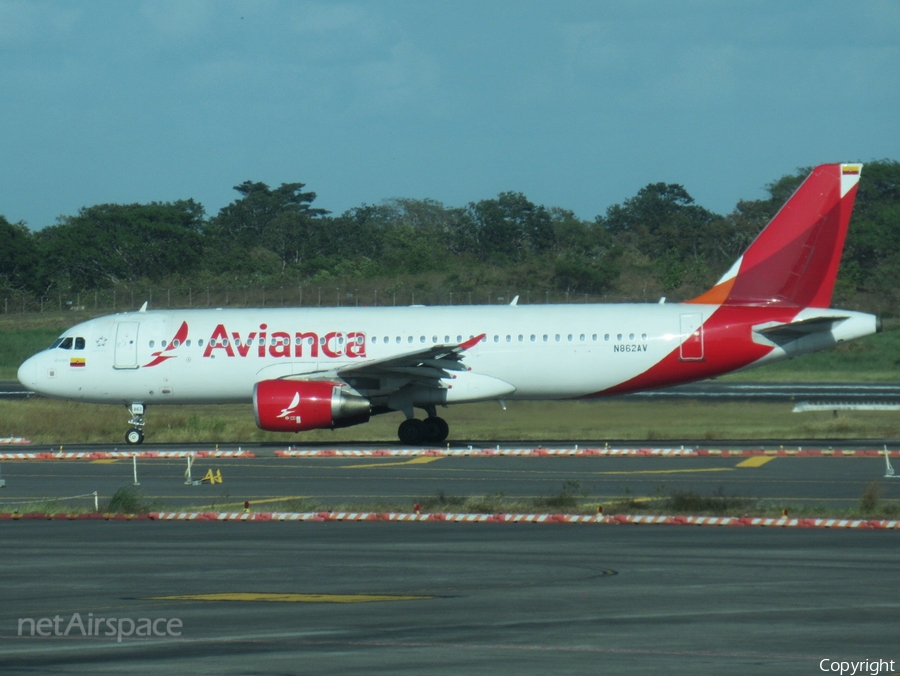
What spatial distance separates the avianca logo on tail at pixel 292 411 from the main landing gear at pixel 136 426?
500 cm

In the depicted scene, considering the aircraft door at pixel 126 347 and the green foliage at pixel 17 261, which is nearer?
the aircraft door at pixel 126 347

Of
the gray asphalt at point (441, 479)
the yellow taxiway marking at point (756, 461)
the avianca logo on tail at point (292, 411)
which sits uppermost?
the avianca logo on tail at point (292, 411)

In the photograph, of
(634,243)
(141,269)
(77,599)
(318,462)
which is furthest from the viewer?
(634,243)

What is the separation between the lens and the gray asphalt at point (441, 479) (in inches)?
747

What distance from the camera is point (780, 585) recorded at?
36.3 feet

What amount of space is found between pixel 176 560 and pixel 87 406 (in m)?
26.8

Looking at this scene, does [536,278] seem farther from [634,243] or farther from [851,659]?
[851,659]

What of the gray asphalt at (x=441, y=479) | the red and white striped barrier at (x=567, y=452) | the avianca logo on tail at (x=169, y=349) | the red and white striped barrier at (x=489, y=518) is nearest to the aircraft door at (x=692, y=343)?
the red and white striped barrier at (x=567, y=452)

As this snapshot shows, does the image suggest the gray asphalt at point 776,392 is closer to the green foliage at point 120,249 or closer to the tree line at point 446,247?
the tree line at point 446,247

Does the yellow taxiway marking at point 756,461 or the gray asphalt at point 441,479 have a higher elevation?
the yellow taxiway marking at point 756,461

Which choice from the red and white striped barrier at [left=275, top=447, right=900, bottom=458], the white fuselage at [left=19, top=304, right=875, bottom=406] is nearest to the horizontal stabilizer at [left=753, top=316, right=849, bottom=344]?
the white fuselage at [left=19, top=304, right=875, bottom=406]

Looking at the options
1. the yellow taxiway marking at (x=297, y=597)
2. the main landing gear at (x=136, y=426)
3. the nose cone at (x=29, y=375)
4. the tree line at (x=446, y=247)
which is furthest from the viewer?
the tree line at (x=446, y=247)

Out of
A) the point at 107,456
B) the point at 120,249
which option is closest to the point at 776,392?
the point at 107,456

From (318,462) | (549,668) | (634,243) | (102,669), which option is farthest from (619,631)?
(634,243)
